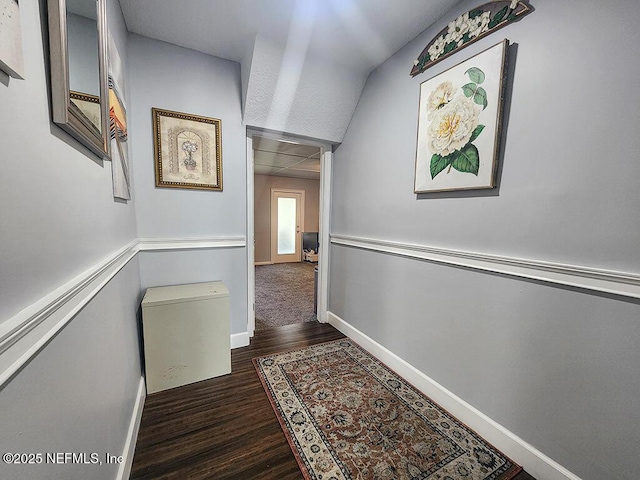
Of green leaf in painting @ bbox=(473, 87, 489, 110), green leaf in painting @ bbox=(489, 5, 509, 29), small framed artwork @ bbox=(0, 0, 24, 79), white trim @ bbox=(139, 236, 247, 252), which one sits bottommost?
white trim @ bbox=(139, 236, 247, 252)

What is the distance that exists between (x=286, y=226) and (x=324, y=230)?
13.0 feet

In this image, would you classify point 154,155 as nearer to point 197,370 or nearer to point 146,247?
point 146,247

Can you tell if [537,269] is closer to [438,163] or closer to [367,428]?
[438,163]

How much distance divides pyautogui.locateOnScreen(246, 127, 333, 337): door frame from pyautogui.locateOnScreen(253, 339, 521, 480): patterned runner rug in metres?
0.73

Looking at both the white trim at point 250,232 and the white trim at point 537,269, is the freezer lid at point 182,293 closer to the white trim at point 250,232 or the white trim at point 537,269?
the white trim at point 250,232

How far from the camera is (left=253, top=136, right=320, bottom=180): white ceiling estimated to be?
140 inches

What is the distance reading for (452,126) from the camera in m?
1.54

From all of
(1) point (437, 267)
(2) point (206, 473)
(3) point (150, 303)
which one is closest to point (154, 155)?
(3) point (150, 303)

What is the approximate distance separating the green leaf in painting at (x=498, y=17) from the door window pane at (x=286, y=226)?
549cm

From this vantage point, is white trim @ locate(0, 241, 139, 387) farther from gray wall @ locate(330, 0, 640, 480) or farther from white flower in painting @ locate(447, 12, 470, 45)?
white flower in painting @ locate(447, 12, 470, 45)

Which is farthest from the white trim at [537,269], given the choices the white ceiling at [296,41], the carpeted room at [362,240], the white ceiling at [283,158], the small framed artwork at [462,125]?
the white ceiling at [283,158]

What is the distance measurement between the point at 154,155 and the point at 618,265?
2.74 m

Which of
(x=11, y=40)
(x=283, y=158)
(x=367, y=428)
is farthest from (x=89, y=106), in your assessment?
(x=283, y=158)

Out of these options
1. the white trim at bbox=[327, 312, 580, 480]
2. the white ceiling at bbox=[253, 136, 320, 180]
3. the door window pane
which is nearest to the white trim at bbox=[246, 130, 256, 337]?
the white ceiling at bbox=[253, 136, 320, 180]
